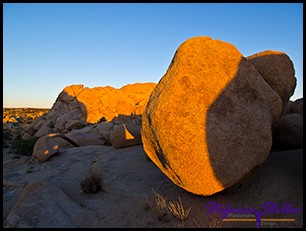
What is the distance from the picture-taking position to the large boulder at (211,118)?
190 inches

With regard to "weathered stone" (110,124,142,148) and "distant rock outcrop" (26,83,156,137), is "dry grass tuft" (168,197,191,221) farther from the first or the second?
"distant rock outcrop" (26,83,156,137)

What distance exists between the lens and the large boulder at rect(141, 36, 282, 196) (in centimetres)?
482

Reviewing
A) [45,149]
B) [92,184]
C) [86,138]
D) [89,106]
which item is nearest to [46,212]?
[92,184]

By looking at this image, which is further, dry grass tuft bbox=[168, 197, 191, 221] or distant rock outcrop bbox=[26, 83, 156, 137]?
distant rock outcrop bbox=[26, 83, 156, 137]

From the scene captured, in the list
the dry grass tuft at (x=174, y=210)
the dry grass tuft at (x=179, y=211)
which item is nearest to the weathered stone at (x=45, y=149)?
the dry grass tuft at (x=174, y=210)

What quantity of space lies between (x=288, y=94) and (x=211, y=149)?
299cm

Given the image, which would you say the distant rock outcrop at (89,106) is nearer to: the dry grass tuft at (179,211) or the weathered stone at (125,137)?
the weathered stone at (125,137)

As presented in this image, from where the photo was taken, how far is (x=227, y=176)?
4805 mm

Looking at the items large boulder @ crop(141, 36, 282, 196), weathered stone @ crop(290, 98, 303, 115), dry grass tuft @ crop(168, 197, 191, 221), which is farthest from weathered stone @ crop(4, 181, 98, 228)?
weathered stone @ crop(290, 98, 303, 115)

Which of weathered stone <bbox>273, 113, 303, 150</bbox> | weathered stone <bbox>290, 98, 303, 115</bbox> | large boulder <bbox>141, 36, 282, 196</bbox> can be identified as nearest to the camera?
large boulder <bbox>141, 36, 282, 196</bbox>

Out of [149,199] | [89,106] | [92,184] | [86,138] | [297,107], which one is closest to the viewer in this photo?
[149,199]

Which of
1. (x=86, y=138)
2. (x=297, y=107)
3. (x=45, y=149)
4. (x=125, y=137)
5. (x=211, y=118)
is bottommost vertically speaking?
(x=86, y=138)

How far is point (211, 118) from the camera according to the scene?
494 centimetres

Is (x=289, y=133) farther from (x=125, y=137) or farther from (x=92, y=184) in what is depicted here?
(x=125, y=137)
